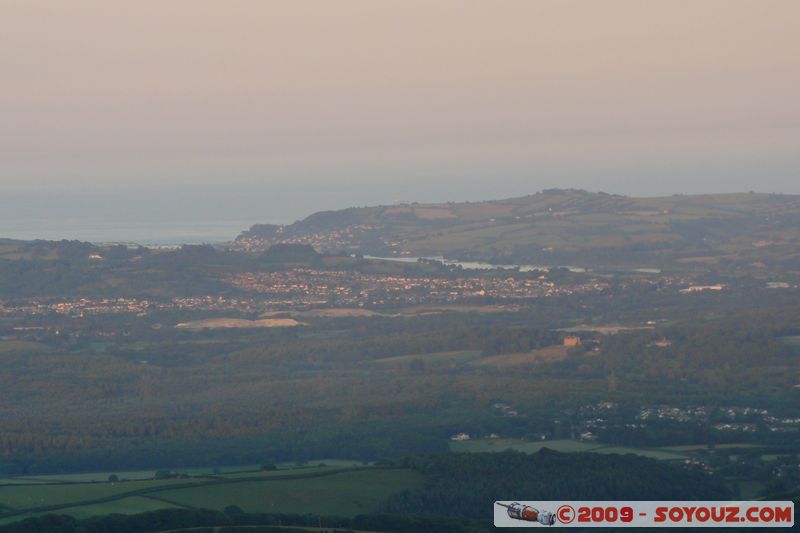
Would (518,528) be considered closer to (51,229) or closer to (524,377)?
(524,377)

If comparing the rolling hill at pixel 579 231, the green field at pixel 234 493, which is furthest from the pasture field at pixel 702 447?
the rolling hill at pixel 579 231

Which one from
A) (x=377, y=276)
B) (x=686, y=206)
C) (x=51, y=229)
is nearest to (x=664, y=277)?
(x=377, y=276)

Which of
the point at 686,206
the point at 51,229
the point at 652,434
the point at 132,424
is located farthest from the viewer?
the point at 51,229

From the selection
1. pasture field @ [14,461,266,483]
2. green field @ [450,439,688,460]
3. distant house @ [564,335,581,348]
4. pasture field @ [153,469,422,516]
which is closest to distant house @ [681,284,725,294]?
distant house @ [564,335,581,348]

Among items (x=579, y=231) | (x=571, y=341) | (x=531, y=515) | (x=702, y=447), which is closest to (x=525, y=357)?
(x=571, y=341)

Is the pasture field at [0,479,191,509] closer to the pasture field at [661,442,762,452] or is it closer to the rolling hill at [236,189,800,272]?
the pasture field at [661,442,762,452]

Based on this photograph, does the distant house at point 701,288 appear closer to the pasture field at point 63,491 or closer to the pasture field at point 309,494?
the pasture field at point 309,494
